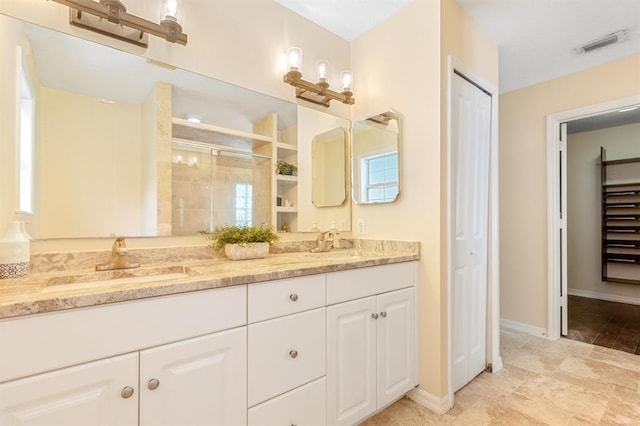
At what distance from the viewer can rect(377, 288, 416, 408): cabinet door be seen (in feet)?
5.49

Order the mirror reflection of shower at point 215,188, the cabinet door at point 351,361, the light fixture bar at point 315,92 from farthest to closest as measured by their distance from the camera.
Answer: the light fixture bar at point 315,92 < the mirror reflection of shower at point 215,188 < the cabinet door at point 351,361

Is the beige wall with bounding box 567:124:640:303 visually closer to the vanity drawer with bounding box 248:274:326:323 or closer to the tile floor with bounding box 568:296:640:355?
the tile floor with bounding box 568:296:640:355

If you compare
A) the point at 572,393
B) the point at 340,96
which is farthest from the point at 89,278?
the point at 572,393

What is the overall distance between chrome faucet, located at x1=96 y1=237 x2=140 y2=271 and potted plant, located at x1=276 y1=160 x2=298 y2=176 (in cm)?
98

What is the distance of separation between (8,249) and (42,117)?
562 millimetres

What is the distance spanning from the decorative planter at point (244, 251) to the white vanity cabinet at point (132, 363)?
19.8 inches

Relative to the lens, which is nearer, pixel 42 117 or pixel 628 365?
pixel 42 117

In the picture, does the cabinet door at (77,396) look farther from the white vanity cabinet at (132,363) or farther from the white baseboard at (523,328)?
the white baseboard at (523,328)

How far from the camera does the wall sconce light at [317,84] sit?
1.95 meters

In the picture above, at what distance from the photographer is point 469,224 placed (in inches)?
82.3

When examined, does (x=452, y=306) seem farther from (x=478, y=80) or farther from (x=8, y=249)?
(x=8, y=249)

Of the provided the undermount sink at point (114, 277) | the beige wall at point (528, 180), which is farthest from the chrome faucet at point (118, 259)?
the beige wall at point (528, 180)

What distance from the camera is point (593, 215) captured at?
4.35m

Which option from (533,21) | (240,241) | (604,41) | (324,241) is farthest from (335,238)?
(604,41)
